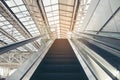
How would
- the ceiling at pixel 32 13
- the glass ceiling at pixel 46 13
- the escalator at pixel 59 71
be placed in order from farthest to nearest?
the glass ceiling at pixel 46 13
the ceiling at pixel 32 13
the escalator at pixel 59 71

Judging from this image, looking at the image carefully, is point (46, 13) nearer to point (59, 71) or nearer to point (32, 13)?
point (32, 13)

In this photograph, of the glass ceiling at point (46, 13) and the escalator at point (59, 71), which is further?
the glass ceiling at point (46, 13)

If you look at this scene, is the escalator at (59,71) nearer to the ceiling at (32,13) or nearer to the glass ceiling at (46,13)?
the ceiling at (32,13)

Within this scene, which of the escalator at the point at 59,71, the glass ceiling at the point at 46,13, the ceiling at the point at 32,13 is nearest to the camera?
the escalator at the point at 59,71

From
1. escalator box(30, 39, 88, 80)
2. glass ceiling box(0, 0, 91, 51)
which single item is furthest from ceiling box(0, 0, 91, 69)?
escalator box(30, 39, 88, 80)

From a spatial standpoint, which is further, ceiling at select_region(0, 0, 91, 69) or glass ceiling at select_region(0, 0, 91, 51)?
glass ceiling at select_region(0, 0, 91, 51)

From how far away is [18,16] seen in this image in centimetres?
1513

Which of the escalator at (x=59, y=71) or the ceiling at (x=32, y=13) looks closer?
the escalator at (x=59, y=71)

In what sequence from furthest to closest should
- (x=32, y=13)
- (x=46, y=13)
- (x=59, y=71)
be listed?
(x=46, y=13)
(x=32, y=13)
(x=59, y=71)

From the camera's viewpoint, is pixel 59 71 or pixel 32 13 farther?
pixel 32 13

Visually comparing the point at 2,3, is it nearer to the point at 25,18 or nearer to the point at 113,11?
the point at 25,18

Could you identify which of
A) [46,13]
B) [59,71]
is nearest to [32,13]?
[46,13]

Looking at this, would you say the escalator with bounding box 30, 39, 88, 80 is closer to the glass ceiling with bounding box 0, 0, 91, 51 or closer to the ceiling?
the ceiling

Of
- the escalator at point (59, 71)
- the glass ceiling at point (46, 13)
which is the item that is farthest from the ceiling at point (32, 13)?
the escalator at point (59, 71)
